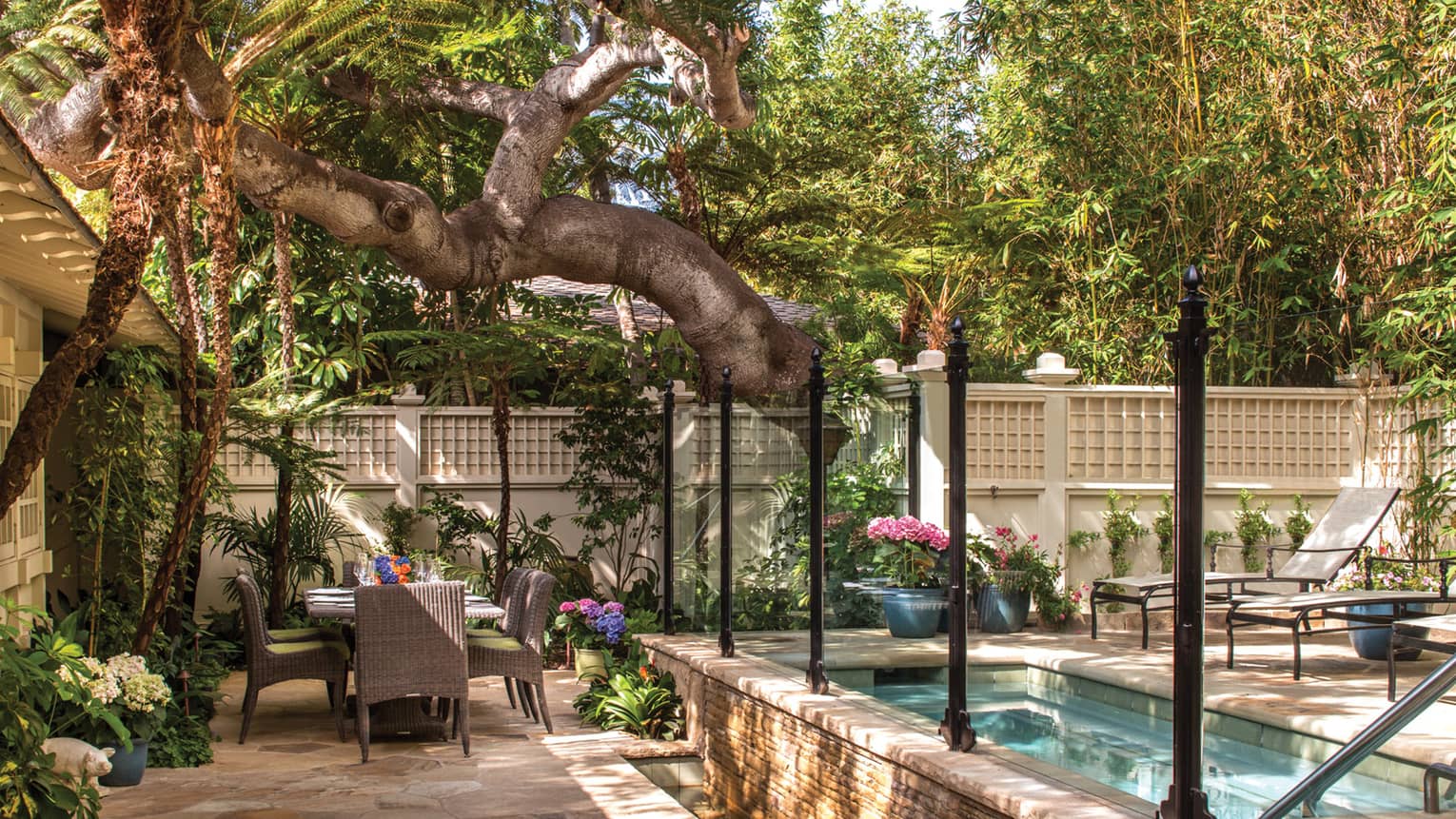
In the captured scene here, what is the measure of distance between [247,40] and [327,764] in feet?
12.5

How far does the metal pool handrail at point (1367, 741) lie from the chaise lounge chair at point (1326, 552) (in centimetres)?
469

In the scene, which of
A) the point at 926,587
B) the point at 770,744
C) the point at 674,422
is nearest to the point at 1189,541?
the point at 926,587

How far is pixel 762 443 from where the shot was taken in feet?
26.2

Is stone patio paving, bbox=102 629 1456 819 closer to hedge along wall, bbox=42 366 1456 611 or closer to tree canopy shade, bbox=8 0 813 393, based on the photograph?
hedge along wall, bbox=42 366 1456 611

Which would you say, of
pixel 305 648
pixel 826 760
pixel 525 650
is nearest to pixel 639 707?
pixel 525 650

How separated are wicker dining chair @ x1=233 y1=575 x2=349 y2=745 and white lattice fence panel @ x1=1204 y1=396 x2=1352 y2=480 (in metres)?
6.59

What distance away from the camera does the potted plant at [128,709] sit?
19.0 ft

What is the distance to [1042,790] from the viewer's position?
439 cm

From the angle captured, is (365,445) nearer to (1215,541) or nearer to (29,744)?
(1215,541)

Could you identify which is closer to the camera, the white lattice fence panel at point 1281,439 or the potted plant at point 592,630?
the potted plant at point 592,630

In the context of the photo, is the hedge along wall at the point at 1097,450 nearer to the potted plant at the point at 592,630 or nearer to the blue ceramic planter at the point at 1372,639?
the potted plant at the point at 592,630

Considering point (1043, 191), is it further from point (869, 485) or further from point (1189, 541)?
point (1189, 541)

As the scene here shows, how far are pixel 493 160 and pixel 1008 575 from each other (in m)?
4.89

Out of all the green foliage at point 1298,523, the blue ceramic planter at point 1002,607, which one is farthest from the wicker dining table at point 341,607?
the green foliage at point 1298,523
